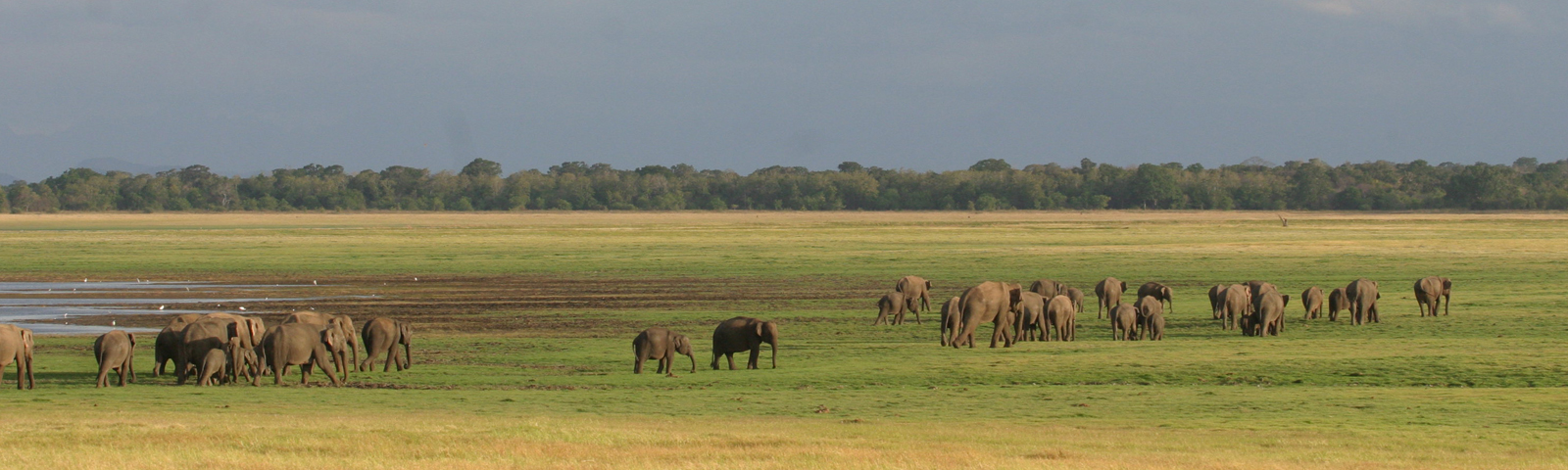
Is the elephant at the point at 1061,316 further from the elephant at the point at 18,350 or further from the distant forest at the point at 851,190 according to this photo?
→ the distant forest at the point at 851,190

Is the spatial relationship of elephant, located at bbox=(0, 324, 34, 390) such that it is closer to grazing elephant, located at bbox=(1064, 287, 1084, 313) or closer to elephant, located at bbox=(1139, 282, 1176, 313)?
grazing elephant, located at bbox=(1064, 287, 1084, 313)

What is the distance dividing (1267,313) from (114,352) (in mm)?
16565

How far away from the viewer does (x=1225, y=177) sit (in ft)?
541

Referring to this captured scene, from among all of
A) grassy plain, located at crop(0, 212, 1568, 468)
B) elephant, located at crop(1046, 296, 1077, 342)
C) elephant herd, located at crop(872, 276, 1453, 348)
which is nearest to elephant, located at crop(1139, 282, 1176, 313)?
elephant herd, located at crop(872, 276, 1453, 348)

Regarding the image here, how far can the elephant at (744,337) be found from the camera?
20.3 m

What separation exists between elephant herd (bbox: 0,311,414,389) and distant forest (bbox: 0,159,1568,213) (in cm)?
12960

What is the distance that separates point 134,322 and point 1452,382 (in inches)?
889

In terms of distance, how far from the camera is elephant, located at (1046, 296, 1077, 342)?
24.1m

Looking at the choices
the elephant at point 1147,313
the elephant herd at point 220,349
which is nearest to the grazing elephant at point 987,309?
the elephant at point 1147,313

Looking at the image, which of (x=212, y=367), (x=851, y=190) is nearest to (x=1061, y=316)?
(x=212, y=367)

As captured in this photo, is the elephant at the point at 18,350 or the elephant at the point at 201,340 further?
the elephant at the point at 201,340

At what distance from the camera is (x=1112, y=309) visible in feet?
81.1

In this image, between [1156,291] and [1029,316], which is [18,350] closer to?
[1029,316]

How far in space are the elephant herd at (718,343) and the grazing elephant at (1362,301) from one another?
11551mm
